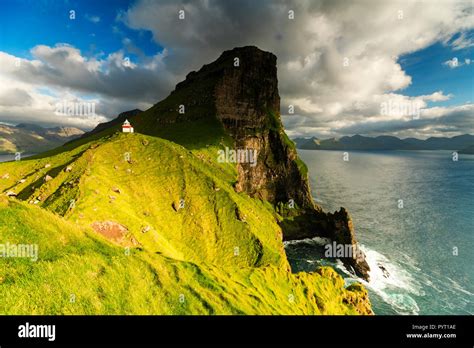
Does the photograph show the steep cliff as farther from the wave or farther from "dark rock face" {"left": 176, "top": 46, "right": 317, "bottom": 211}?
the wave

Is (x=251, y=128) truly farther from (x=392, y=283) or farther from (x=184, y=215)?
(x=392, y=283)

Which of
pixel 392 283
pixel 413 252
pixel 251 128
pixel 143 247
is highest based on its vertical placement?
pixel 251 128

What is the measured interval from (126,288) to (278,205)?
125m

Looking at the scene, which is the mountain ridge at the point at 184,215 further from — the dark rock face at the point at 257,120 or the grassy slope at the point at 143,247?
the dark rock face at the point at 257,120

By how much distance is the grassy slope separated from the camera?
45.2ft

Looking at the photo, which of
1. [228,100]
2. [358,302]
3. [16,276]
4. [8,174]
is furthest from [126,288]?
[228,100]

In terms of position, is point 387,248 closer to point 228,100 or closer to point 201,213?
point 201,213

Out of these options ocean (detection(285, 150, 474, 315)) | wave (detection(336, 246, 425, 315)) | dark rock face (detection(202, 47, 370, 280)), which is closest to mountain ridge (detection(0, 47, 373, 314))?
dark rock face (detection(202, 47, 370, 280))

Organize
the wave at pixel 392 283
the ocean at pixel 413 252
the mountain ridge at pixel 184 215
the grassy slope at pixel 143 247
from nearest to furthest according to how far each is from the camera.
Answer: the grassy slope at pixel 143 247 → the mountain ridge at pixel 184 215 → the wave at pixel 392 283 → the ocean at pixel 413 252

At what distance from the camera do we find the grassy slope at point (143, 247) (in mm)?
13789

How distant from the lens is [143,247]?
126ft

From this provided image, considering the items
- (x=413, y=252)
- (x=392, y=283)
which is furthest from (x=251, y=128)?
(x=392, y=283)

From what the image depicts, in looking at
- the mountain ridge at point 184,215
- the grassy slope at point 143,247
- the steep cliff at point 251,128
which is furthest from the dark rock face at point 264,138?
the grassy slope at point 143,247

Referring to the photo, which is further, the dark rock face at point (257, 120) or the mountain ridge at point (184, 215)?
the dark rock face at point (257, 120)
